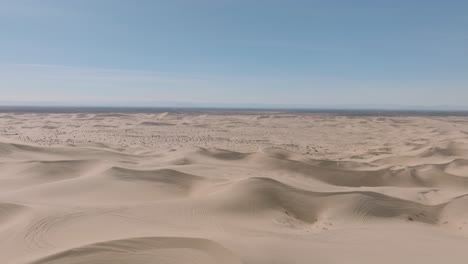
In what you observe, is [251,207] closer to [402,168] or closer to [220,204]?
[220,204]

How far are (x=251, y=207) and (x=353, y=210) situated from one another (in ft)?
8.26

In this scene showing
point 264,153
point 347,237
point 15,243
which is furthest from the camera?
point 264,153

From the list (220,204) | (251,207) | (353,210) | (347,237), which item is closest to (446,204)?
(353,210)

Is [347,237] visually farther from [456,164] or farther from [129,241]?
[456,164]

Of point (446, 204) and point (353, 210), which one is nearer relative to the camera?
point (353, 210)

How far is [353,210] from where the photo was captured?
9.49m

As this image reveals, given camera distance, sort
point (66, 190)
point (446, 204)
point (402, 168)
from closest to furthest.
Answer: point (446, 204) < point (66, 190) < point (402, 168)

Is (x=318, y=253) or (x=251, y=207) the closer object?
(x=318, y=253)

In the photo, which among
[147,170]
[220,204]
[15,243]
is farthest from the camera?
[147,170]

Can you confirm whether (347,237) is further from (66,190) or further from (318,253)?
(66,190)

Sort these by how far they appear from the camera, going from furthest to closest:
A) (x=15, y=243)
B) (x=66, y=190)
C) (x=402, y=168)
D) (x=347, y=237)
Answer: (x=402, y=168) < (x=66, y=190) < (x=347, y=237) < (x=15, y=243)

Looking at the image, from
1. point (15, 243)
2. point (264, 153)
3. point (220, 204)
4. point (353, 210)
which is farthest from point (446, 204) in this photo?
point (15, 243)

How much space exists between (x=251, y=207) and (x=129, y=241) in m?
3.78

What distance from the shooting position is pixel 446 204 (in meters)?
10.1
